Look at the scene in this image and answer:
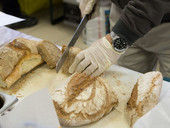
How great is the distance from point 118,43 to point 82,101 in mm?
406

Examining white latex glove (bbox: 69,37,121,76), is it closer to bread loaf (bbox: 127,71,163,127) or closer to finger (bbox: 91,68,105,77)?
finger (bbox: 91,68,105,77)

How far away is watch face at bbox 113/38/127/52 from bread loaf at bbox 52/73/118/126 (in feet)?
0.74

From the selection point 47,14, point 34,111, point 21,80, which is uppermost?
point 34,111

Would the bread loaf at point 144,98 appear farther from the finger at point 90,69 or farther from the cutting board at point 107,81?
the finger at point 90,69

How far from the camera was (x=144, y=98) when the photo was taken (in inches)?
34.7

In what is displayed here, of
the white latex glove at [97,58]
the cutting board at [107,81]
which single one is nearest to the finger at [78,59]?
the white latex glove at [97,58]

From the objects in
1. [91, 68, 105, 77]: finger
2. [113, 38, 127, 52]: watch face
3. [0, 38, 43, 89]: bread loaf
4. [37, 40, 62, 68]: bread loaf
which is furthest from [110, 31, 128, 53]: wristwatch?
[0, 38, 43, 89]: bread loaf

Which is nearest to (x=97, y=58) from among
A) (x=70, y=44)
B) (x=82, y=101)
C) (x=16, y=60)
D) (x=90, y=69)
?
(x=90, y=69)

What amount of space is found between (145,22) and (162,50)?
1.77 feet

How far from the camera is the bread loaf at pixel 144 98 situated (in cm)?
87

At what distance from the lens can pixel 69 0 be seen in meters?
3.04

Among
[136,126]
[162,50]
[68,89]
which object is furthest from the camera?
[162,50]

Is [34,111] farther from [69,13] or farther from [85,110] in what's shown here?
[69,13]

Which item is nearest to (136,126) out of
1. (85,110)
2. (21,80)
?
(85,110)
